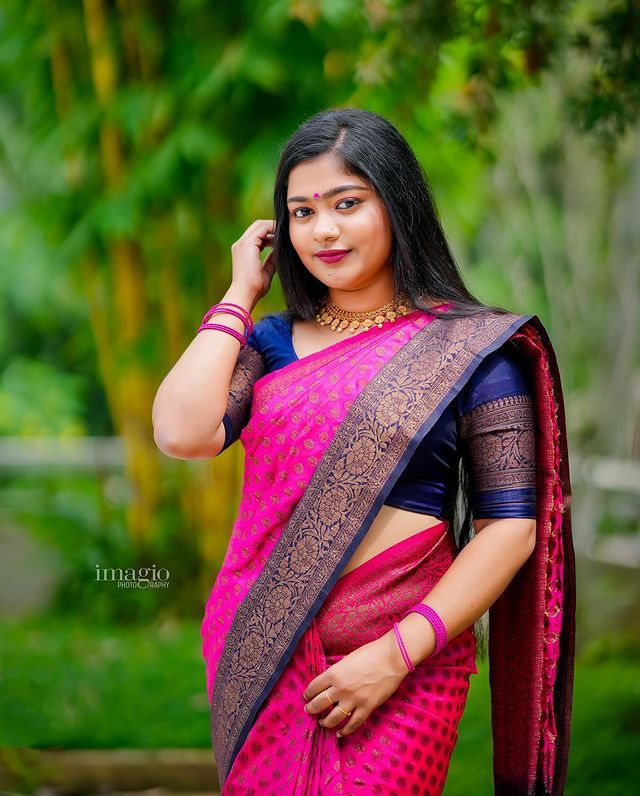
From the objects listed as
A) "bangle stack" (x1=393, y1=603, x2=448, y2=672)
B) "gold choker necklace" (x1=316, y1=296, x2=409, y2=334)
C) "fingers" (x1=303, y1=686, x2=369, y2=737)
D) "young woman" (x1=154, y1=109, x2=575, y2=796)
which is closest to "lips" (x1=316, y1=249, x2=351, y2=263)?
"young woman" (x1=154, y1=109, x2=575, y2=796)

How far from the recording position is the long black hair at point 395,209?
1.44 meters

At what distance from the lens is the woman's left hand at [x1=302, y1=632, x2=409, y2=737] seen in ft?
4.46

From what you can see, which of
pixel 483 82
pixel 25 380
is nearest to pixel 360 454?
pixel 483 82

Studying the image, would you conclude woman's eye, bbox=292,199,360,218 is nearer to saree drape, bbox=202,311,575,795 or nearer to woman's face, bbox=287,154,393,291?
woman's face, bbox=287,154,393,291

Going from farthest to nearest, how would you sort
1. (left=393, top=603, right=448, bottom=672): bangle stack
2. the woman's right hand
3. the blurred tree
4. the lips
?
the blurred tree → the woman's right hand → the lips → (left=393, top=603, right=448, bottom=672): bangle stack

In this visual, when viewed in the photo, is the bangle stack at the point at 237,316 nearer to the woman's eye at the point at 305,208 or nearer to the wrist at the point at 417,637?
the woman's eye at the point at 305,208

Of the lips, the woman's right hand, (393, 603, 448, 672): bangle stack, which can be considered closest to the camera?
(393, 603, 448, 672): bangle stack

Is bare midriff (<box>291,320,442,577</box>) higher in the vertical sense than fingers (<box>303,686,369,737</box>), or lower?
higher

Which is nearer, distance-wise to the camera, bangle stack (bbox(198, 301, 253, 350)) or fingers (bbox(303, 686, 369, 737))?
fingers (bbox(303, 686, 369, 737))

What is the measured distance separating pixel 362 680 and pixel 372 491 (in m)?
0.28

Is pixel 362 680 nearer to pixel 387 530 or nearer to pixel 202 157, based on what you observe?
pixel 387 530

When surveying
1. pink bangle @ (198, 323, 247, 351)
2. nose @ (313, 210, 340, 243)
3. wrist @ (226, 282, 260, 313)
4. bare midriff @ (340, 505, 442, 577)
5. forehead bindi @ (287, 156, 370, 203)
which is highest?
forehead bindi @ (287, 156, 370, 203)

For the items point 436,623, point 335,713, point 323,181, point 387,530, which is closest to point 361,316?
point 323,181

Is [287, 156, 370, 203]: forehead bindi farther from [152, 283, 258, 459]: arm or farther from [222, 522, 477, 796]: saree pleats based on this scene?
[222, 522, 477, 796]: saree pleats
